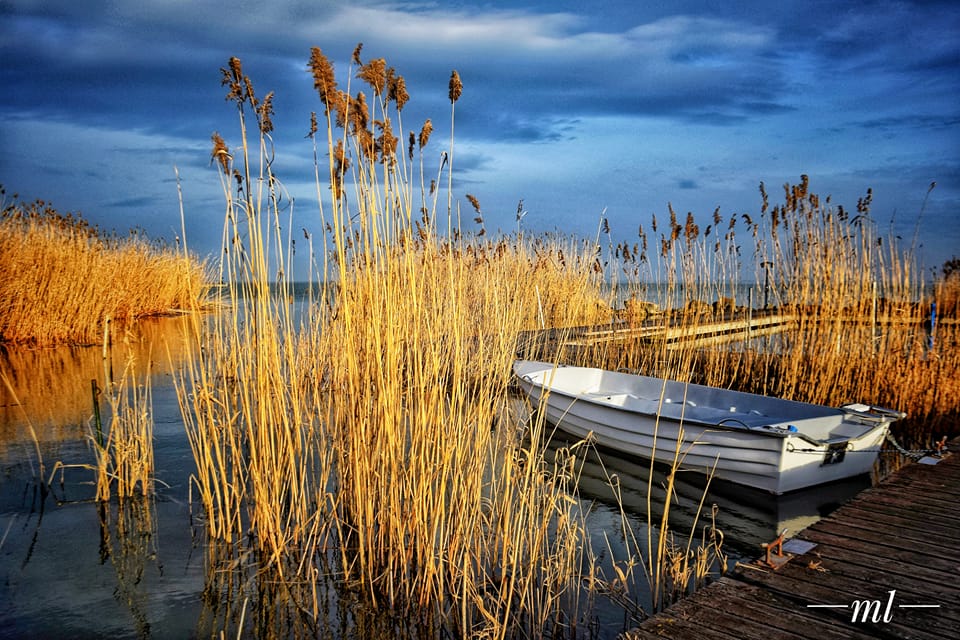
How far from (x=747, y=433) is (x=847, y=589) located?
209 cm

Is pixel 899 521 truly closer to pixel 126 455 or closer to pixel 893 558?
pixel 893 558

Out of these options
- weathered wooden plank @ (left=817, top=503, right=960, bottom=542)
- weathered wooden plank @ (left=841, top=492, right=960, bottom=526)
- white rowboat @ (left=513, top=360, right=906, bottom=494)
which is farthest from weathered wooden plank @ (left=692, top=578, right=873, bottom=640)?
white rowboat @ (left=513, top=360, right=906, bottom=494)

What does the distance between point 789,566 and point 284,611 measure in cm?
213

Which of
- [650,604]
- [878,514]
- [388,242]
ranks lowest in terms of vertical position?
[650,604]

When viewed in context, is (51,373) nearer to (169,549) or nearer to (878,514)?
(169,549)

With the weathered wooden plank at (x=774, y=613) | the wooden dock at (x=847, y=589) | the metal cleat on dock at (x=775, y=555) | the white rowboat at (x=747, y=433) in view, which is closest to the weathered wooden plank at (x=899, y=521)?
the wooden dock at (x=847, y=589)

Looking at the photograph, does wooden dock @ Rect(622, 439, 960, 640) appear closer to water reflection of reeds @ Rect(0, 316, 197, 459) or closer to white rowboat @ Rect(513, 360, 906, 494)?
white rowboat @ Rect(513, 360, 906, 494)

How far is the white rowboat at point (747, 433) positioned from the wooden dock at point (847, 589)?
1000mm

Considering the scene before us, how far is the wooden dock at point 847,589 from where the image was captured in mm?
1998

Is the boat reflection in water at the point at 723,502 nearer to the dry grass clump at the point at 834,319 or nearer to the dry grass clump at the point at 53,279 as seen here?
the dry grass clump at the point at 834,319

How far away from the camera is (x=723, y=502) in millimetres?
4547

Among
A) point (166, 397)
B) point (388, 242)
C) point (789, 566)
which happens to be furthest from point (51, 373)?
point (789, 566)

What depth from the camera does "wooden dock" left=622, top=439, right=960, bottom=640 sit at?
2.00 meters

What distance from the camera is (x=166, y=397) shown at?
7.21 m
